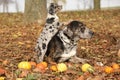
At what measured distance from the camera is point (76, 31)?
657 cm

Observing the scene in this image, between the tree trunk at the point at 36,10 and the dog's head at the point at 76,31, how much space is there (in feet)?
23.0

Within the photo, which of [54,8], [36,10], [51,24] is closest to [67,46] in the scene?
[51,24]

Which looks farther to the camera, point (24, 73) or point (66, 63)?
point (66, 63)

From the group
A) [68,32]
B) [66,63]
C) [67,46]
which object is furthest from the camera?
[66,63]

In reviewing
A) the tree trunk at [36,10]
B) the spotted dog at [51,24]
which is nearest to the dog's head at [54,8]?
the spotted dog at [51,24]

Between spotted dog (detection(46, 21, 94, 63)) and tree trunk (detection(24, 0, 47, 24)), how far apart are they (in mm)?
6818

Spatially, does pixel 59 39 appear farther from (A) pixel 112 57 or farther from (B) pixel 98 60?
(A) pixel 112 57

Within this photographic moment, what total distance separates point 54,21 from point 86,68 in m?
1.06

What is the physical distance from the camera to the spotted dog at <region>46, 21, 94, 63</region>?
6.50 m

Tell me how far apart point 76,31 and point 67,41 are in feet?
0.84

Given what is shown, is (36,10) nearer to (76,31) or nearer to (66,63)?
(66,63)

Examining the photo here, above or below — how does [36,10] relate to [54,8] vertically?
below

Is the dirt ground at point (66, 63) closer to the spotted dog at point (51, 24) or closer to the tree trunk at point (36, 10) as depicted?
the tree trunk at point (36, 10)

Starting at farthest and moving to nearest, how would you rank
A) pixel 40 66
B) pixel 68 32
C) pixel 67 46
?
pixel 67 46 → pixel 68 32 → pixel 40 66
